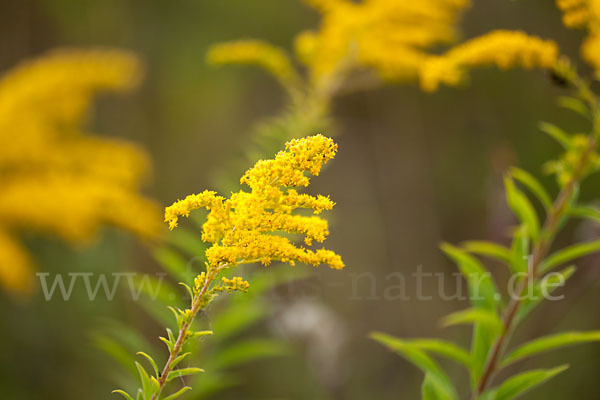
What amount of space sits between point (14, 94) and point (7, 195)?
38 cm

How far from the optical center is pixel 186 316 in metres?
0.73

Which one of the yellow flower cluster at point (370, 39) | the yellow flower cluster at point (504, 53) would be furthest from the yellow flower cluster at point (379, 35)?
the yellow flower cluster at point (504, 53)

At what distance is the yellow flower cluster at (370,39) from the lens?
1.67m

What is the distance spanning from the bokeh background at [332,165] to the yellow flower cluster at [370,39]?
3.50 feet

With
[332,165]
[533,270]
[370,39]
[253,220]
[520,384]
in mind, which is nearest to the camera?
[253,220]

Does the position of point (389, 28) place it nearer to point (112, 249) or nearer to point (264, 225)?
point (264, 225)

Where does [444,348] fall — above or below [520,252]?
below

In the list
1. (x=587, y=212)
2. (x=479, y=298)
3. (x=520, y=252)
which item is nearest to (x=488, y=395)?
(x=479, y=298)

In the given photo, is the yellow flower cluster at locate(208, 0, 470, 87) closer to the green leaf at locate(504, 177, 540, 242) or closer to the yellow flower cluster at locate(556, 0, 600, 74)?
the yellow flower cluster at locate(556, 0, 600, 74)

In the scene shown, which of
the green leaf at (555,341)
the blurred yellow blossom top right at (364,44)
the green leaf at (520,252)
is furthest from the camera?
the blurred yellow blossom top right at (364,44)

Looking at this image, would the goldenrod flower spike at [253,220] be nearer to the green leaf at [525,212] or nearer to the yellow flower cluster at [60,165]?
the green leaf at [525,212]

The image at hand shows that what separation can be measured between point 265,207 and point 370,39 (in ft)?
3.74

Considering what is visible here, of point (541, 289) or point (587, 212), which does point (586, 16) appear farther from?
point (541, 289)

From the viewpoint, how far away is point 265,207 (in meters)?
0.77
